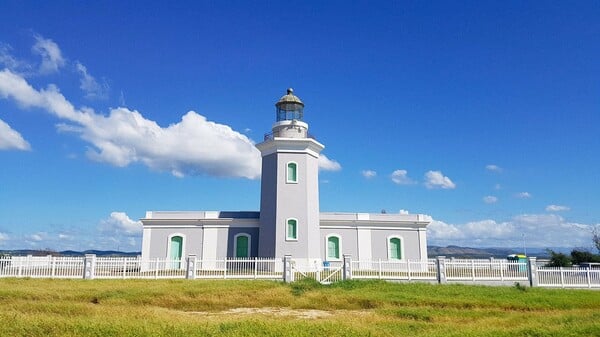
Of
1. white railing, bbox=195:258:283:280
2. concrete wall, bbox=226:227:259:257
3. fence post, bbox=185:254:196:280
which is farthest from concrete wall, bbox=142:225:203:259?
fence post, bbox=185:254:196:280

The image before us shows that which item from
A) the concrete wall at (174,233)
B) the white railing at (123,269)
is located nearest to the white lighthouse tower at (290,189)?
the concrete wall at (174,233)

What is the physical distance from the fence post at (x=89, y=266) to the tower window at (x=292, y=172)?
31.2ft

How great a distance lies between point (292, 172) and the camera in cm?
2250

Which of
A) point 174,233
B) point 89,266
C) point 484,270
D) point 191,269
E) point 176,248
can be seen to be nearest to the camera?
point 89,266

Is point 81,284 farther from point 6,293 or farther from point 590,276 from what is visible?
point 590,276

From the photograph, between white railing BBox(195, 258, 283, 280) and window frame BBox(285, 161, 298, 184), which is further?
window frame BBox(285, 161, 298, 184)

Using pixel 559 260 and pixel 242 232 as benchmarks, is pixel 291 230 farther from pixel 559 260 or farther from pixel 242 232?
pixel 559 260

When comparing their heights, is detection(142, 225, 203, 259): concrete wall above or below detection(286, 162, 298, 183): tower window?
below

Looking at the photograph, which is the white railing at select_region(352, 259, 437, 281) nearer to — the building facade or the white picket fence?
the white picket fence

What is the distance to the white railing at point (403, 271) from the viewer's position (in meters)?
18.2

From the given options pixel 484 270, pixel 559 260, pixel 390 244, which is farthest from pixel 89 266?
pixel 559 260

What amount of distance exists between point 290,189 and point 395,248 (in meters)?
7.27

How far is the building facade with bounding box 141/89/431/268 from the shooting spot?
22.2 meters

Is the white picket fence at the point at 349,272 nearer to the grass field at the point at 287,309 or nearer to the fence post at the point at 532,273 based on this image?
the fence post at the point at 532,273
